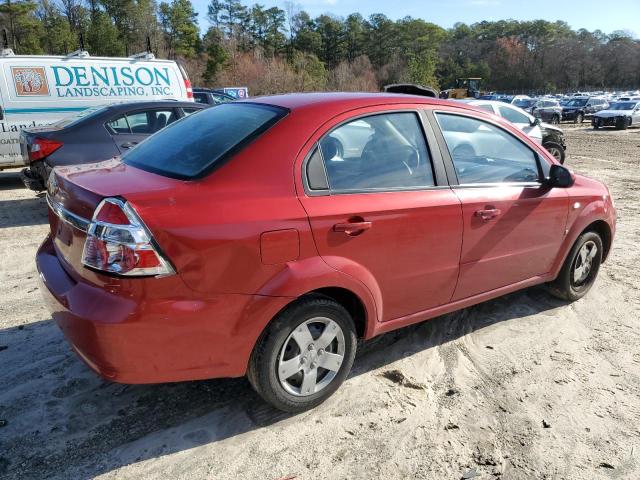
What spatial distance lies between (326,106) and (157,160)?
1.02 metres

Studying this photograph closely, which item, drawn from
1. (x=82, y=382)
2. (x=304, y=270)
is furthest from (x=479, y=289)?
(x=82, y=382)

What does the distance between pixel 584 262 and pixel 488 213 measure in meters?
1.64

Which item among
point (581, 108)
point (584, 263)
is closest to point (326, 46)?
point (581, 108)

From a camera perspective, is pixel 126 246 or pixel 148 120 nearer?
pixel 126 246

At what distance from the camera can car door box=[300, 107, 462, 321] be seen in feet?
8.82

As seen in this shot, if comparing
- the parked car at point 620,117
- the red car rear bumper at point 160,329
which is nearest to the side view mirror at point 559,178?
the red car rear bumper at point 160,329

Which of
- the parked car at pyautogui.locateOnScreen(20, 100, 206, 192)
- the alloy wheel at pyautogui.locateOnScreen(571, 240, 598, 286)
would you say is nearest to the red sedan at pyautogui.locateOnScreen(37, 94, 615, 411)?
the alloy wheel at pyautogui.locateOnScreen(571, 240, 598, 286)

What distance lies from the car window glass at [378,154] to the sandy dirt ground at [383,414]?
4.10ft

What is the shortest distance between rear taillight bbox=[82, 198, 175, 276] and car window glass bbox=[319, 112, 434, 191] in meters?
1.01

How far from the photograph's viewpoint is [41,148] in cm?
629

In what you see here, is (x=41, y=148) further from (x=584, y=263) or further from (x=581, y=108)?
(x=581, y=108)

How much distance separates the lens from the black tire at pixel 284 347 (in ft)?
8.48

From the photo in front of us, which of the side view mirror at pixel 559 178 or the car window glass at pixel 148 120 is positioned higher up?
the car window glass at pixel 148 120

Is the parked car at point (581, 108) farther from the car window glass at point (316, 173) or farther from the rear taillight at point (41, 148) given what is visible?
the car window glass at point (316, 173)
